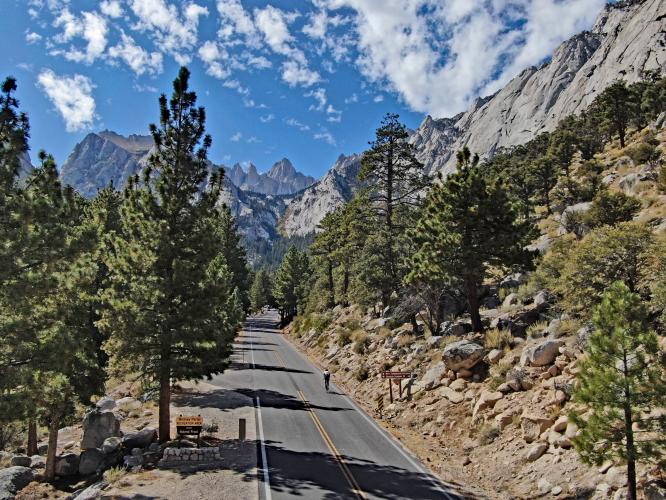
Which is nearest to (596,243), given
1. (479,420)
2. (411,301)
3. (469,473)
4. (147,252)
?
(479,420)

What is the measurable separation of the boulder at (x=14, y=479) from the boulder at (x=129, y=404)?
19.7 ft

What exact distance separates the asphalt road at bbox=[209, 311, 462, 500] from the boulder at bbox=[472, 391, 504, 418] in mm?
3350

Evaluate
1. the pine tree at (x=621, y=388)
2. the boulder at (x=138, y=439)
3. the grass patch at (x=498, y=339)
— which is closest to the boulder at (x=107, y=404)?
the boulder at (x=138, y=439)

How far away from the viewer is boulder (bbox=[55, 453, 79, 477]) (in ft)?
57.5

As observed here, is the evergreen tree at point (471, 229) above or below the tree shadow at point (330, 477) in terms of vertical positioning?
above

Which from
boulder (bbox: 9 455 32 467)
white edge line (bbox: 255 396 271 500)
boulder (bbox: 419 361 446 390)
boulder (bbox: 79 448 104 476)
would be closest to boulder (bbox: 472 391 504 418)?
boulder (bbox: 419 361 446 390)

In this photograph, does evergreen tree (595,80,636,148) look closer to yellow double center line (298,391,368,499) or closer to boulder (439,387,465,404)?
boulder (439,387,465,404)

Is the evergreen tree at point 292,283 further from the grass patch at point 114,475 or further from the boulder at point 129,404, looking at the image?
the grass patch at point 114,475

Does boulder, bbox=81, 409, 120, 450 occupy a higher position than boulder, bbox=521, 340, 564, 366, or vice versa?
boulder, bbox=521, 340, 564, 366

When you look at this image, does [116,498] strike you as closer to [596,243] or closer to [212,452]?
[212,452]

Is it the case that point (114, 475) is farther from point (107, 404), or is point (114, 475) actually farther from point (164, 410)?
point (107, 404)

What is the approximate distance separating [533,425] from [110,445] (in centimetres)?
1547

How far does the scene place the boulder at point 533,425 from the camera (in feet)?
47.6

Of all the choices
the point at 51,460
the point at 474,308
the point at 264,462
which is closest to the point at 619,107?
the point at 474,308
